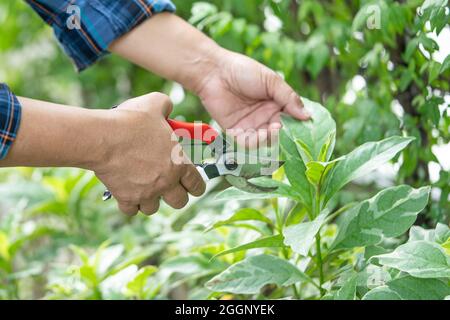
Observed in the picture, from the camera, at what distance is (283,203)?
168 cm

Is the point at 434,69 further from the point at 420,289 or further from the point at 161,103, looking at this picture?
the point at 161,103

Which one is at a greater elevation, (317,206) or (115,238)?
(317,206)

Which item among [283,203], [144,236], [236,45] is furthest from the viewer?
[144,236]

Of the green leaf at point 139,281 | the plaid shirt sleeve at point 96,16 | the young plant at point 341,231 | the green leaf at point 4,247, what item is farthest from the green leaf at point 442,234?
the green leaf at point 4,247

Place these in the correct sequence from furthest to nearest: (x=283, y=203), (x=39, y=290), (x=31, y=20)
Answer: (x=31, y=20)
(x=39, y=290)
(x=283, y=203)

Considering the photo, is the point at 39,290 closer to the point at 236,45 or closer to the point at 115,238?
the point at 115,238

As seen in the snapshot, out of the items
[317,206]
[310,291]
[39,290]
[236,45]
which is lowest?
[39,290]

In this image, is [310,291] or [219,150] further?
[310,291]

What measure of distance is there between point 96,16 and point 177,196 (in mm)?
602

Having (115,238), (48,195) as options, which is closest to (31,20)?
(48,195)

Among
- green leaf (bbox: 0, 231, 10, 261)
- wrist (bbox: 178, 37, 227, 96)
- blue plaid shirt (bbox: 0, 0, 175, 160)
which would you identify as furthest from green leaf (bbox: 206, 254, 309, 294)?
green leaf (bbox: 0, 231, 10, 261)

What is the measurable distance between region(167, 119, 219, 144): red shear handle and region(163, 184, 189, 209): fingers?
0.37 ft

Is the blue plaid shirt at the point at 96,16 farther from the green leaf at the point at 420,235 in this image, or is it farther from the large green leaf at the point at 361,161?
the green leaf at the point at 420,235
